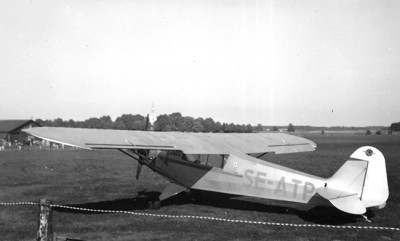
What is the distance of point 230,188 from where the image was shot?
9.47 metres

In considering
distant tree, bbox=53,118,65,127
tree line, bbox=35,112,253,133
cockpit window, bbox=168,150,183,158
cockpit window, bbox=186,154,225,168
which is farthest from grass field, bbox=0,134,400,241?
distant tree, bbox=53,118,65,127

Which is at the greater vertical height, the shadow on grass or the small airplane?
the small airplane

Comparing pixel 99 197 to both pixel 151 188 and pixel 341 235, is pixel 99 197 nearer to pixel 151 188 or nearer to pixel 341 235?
pixel 151 188

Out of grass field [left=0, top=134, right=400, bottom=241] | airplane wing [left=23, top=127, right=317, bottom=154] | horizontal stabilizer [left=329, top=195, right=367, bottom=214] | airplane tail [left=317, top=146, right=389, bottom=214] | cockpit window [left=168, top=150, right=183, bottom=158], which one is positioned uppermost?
airplane wing [left=23, top=127, right=317, bottom=154]

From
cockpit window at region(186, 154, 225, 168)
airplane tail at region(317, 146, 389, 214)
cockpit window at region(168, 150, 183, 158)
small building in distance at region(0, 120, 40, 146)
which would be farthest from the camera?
small building in distance at region(0, 120, 40, 146)

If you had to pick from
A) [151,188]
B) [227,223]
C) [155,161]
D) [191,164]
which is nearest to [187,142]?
[191,164]

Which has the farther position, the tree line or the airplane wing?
the tree line

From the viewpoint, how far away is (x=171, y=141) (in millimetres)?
9820

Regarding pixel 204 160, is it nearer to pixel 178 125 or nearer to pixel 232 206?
pixel 232 206

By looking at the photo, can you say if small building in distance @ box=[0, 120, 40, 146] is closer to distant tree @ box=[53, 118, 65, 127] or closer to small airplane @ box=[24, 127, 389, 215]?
distant tree @ box=[53, 118, 65, 127]

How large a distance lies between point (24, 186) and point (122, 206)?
5.69 metres

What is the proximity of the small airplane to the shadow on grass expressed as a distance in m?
0.69

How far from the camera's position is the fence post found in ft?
18.9

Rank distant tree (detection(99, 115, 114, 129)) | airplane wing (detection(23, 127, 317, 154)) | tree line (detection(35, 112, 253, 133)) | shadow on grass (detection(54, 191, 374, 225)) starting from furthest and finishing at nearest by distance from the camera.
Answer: distant tree (detection(99, 115, 114, 129)) → tree line (detection(35, 112, 253, 133)) → shadow on grass (detection(54, 191, 374, 225)) → airplane wing (detection(23, 127, 317, 154))
